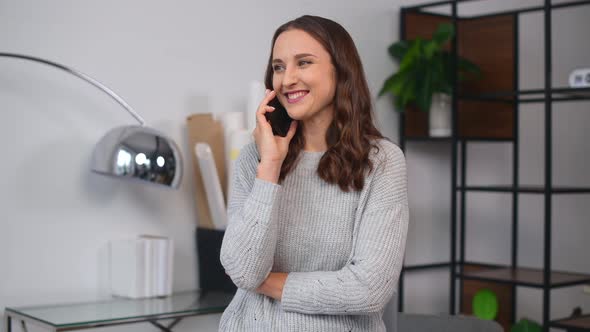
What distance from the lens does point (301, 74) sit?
170 cm

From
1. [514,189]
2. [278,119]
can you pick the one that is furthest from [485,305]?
[278,119]

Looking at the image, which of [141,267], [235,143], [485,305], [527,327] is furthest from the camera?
[485,305]

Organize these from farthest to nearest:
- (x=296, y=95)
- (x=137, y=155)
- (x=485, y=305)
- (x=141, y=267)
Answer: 1. (x=485, y=305)
2. (x=141, y=267)
3. (x=137, y=155)
4. (x=296, y=95)

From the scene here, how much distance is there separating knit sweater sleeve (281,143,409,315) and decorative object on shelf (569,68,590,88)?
6.50 ft

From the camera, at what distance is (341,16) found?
12.0 feet

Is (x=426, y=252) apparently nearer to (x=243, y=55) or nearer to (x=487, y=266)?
(x=487, y=266)

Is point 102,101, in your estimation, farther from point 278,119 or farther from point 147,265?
point 278,119

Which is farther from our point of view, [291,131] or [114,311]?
[114,311]

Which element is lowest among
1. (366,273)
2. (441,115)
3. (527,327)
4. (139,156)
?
A: (527,327)

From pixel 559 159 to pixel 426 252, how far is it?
1.10 metres

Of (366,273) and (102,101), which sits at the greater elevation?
(102,101)

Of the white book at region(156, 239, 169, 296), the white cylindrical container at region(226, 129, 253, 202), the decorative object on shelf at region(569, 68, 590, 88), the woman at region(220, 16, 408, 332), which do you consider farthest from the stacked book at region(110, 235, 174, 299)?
the decorative object on shelf at region(569, 68, 590, 88)

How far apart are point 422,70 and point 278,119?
2027 mm

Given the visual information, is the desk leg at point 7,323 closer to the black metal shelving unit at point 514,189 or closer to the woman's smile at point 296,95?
the woman's smile at point 296,95
